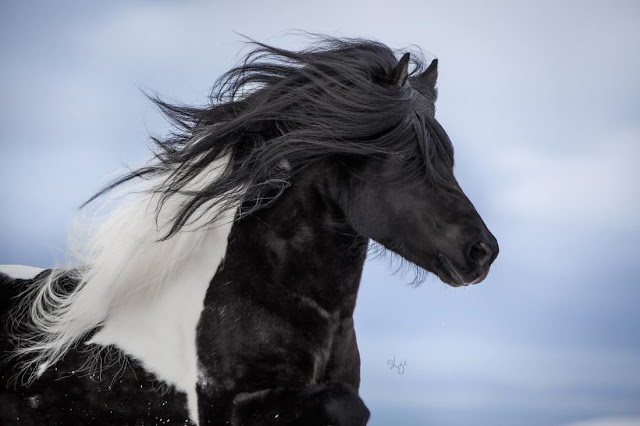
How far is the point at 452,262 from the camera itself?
13.6ft

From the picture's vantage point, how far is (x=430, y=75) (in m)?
4.82

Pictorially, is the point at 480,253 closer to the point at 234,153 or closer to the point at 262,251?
the point at 262,251

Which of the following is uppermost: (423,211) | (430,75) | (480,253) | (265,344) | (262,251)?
(430,75)

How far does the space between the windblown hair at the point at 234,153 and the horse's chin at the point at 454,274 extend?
16.2 inches

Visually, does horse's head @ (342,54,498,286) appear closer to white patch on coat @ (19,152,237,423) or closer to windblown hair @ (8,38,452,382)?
windblown hair @ (8,38,452,382)

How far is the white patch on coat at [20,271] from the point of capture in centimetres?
534

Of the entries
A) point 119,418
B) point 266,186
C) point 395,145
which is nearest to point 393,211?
point 395,145

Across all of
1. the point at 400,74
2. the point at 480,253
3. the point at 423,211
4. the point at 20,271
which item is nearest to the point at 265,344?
the point at 423,211

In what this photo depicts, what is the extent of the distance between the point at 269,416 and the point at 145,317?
98 cm

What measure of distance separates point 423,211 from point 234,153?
1.07 meters

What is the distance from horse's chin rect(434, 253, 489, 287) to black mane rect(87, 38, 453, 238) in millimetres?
388

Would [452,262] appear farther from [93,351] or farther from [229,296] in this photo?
[93,351]

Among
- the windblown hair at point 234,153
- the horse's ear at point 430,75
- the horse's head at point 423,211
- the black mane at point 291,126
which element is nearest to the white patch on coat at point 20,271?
the windblown hair at point 234,153

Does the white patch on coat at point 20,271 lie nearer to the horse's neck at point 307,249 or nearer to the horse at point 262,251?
the horse at point 262,251
